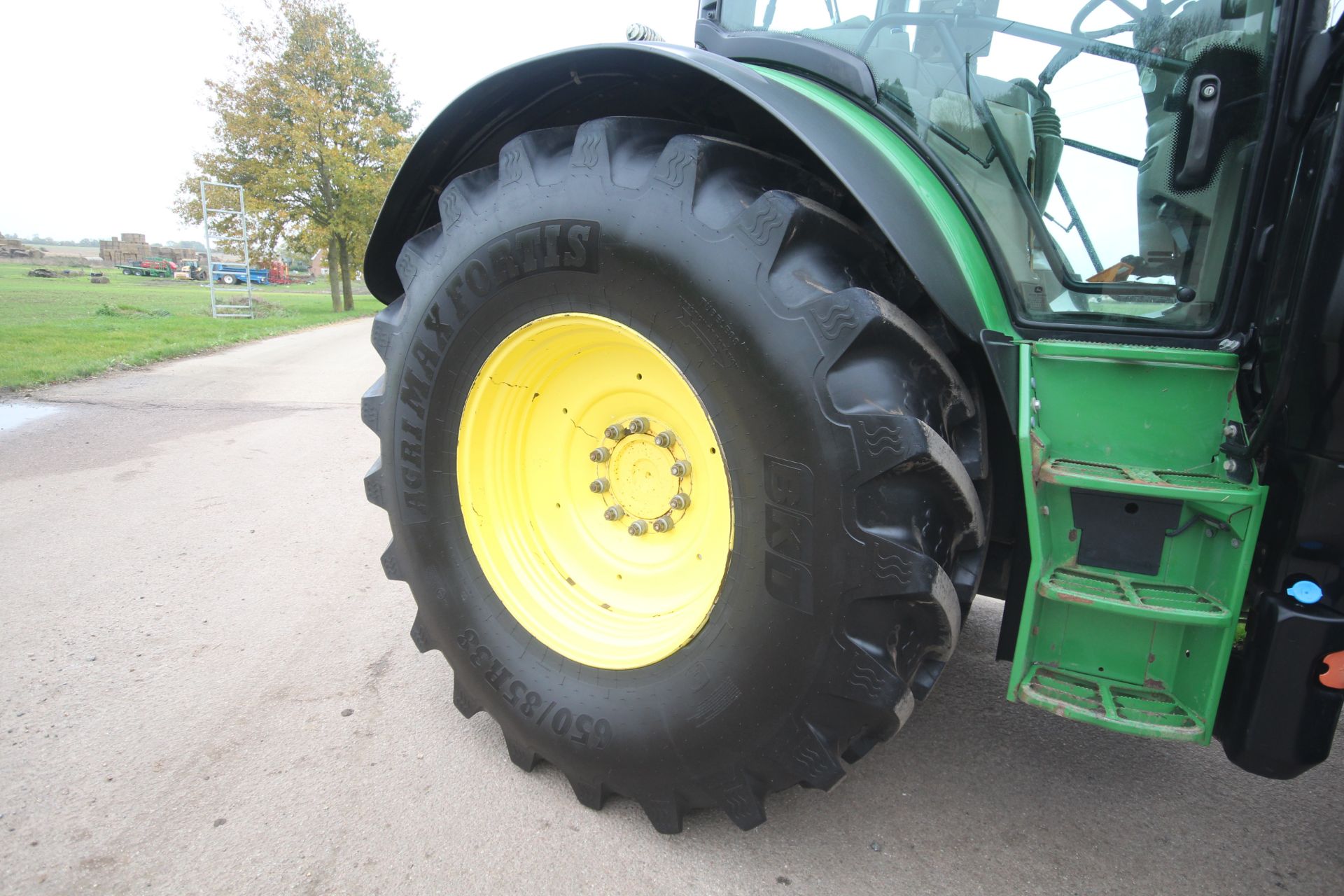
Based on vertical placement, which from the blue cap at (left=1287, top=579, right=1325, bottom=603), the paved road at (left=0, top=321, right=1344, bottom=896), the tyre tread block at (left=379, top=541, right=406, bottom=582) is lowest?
the paved road at (left=0, top=321, right=1344, bottom=896)

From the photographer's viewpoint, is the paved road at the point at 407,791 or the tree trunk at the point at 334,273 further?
the tree trunk at the point at 334,273

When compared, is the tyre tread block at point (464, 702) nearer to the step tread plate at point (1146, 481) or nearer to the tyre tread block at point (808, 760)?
the tyre tread block at point (808, 760)

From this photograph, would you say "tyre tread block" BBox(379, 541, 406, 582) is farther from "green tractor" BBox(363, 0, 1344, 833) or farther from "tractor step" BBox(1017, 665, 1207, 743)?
"tractor step" BBox(1017, 665, 1207, 743)

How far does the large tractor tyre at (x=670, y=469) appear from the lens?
135 cm

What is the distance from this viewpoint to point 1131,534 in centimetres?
142

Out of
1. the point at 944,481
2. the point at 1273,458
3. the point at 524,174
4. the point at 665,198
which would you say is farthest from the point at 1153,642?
the point at 524,174

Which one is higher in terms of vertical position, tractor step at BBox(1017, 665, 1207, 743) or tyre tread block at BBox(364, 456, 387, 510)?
tyre tread block at BBox(364, 456, 387, 510)

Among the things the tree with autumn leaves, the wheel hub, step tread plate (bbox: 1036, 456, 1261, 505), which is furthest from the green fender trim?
the tree with autumn leaves

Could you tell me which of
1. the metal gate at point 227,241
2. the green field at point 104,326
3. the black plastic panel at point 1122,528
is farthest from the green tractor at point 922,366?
the metal gate at point 227,241

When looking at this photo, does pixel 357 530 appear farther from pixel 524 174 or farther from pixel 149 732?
pixel 524 174

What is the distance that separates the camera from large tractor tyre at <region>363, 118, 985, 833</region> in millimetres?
1353

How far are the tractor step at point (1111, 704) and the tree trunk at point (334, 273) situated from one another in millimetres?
22929

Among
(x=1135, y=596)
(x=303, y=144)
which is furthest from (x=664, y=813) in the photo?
(x=303, y=144)

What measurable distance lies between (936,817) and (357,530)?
9.33 feet
